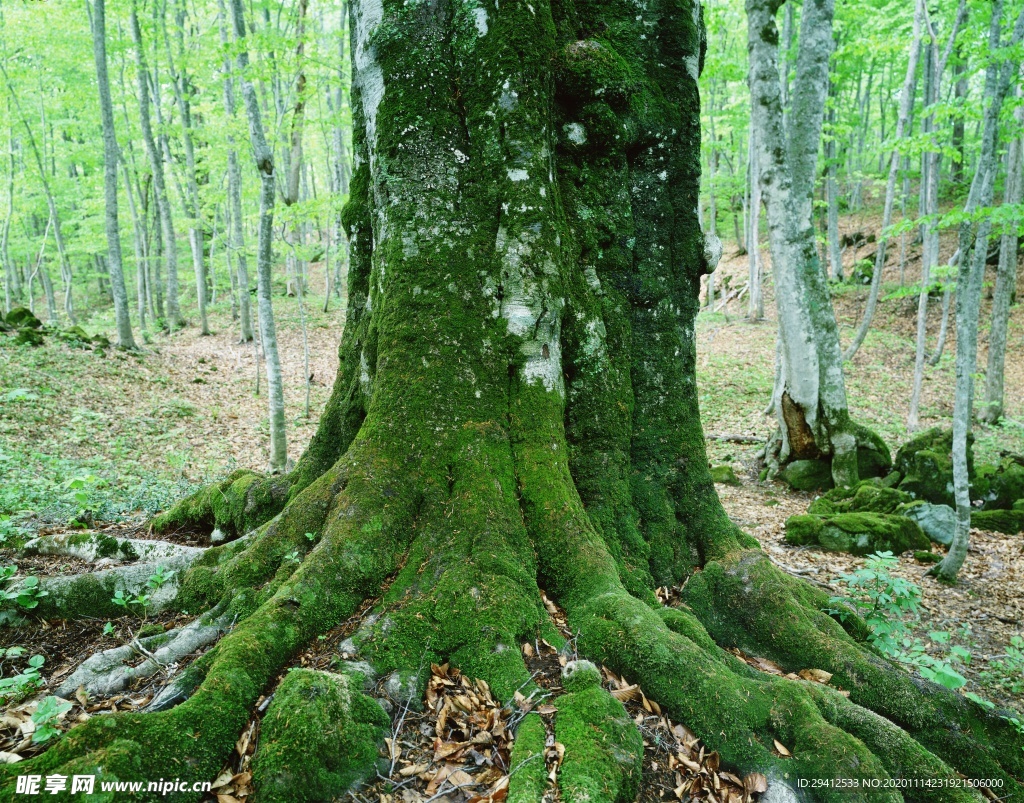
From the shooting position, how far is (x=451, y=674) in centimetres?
262

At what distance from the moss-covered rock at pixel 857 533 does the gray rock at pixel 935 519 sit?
0.20 meters

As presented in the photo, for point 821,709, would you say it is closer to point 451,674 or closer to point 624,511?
point 624,511

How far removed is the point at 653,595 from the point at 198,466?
7.61 meters

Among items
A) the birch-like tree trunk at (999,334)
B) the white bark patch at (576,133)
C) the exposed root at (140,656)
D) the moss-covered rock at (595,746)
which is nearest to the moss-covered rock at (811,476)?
the white bark patch at (576,133)

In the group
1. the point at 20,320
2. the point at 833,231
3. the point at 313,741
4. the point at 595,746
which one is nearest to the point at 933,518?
the point at 595,746

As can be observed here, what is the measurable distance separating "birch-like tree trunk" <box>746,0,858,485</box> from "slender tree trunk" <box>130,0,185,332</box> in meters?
16.6

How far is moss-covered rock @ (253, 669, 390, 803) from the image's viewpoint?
1953 millimetres

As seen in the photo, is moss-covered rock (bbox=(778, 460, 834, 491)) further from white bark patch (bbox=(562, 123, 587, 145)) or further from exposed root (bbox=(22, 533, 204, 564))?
exposed root (bbox=(22, 533, 204, 564))

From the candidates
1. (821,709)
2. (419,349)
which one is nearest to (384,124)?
(419,349)

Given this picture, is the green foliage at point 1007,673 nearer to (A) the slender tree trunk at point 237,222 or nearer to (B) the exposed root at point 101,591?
(B) the exposed root at point 101,591

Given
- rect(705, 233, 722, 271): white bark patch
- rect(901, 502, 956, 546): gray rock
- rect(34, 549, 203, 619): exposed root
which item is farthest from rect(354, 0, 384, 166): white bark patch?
rect(901, 502, 956, 546): gray rock

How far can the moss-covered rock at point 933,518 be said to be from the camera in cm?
709

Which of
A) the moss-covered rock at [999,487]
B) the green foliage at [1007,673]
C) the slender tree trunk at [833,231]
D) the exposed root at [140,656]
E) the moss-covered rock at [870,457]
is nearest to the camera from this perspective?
the exposed root at [140,656]

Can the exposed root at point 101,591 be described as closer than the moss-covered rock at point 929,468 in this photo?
Yes
